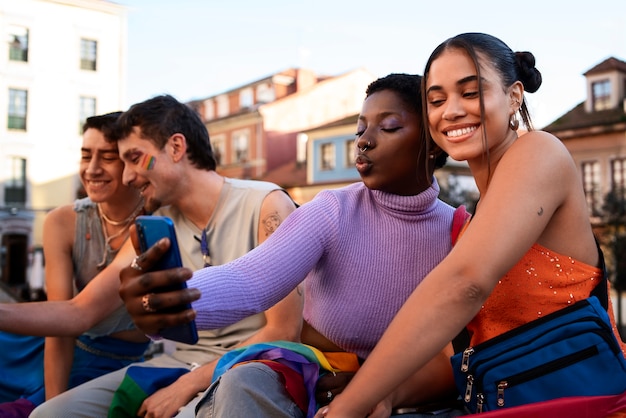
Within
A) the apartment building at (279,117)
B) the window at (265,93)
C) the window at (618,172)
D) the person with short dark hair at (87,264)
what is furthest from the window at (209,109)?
the person with short dark hair at (87,264)

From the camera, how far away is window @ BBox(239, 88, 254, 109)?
39.3 m

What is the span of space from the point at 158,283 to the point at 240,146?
1447 inches

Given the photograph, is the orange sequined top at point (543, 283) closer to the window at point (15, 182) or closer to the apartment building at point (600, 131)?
the apartment building at point (600, 131)

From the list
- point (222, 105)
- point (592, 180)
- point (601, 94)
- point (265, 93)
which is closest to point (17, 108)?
point (265, 93)

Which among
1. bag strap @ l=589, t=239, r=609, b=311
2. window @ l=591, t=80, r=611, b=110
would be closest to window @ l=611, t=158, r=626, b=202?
window @ l=591, t=80, r=611, b=110

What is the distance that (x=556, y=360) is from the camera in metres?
1.71

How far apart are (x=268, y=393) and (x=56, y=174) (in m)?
30.5

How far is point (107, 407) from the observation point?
3047 millimetres

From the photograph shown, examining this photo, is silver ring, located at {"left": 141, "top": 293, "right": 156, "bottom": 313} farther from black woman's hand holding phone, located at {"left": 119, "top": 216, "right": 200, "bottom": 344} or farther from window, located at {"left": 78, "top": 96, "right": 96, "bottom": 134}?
window, located at {"left": 78, "top": 96, "right": 96, "bottom": 134}

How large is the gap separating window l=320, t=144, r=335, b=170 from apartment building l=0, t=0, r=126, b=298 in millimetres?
10375

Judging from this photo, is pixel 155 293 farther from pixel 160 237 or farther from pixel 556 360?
pixel 556 360

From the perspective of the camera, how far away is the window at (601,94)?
82.4ft

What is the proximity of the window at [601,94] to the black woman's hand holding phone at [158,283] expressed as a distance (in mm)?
26094

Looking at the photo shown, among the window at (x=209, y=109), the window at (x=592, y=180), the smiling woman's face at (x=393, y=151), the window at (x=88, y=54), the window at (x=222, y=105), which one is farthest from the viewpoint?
the window at (x=209, y=109)
